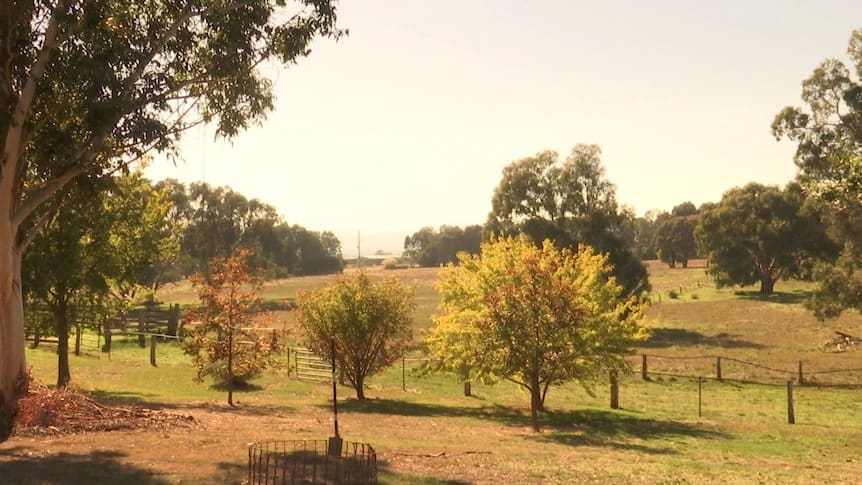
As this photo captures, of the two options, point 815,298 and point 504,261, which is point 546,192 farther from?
point 504,261

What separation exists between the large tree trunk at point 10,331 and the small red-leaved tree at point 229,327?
7.08m

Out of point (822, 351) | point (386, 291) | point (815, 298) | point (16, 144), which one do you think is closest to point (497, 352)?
point (386, 291)

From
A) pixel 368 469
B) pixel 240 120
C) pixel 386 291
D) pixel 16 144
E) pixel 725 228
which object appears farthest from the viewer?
pixel 725 228

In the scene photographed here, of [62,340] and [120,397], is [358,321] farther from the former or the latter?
[62,340]

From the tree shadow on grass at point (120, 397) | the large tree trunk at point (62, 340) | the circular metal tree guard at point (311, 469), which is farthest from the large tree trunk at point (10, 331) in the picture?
the large tree trunk at point (62, 340)

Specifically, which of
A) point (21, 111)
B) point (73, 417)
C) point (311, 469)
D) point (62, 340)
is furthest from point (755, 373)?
point (21, 111)

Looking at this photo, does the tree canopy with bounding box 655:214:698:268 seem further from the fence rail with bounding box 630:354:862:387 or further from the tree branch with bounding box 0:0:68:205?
the tree branch with bounding box 0:0:68:205

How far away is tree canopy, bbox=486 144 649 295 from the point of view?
183 ft

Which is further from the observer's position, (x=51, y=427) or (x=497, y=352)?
(x=497, y=352)

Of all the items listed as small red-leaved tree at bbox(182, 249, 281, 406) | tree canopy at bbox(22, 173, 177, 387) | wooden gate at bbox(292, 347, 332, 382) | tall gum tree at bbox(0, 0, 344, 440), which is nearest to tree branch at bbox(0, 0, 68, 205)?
tall gum tree at bbox(0, 0, 344, 440)

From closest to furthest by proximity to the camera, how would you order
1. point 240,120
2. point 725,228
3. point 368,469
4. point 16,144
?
1. point 368,469
2. point 16,144
3. point 240,120
4. point 725,228

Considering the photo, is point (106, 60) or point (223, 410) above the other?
point (106, 60)

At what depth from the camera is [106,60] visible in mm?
15883

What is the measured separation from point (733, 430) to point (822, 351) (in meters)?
24.4
